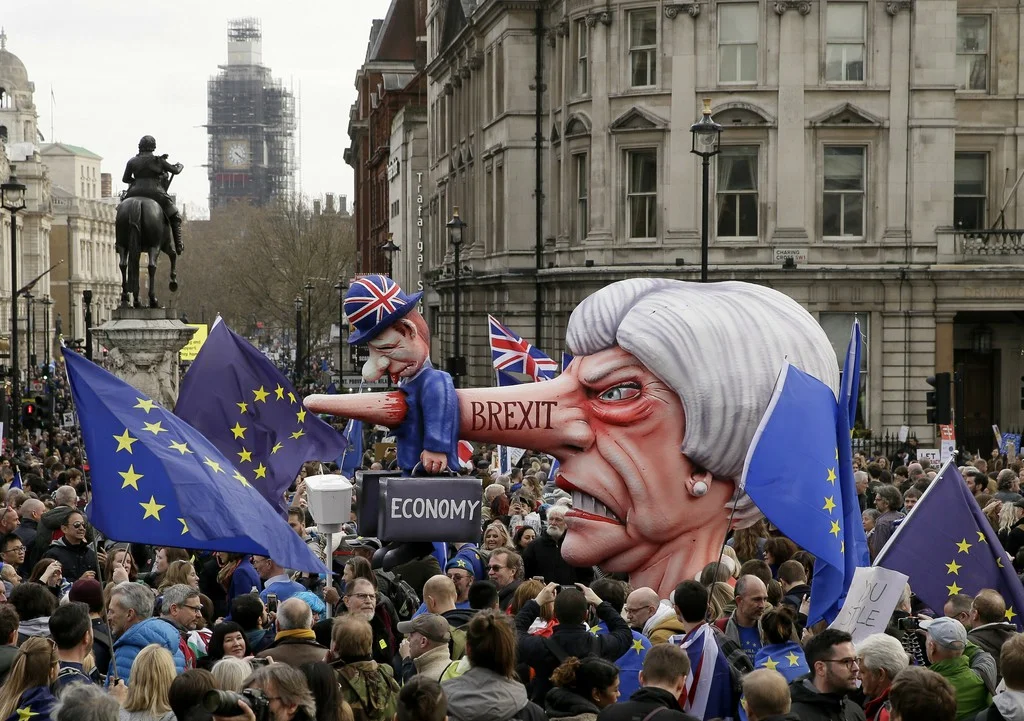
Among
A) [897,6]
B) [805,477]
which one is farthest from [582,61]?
[805,477]

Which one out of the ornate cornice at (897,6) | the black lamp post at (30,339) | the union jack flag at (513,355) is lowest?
the black lamp post at (30,339)

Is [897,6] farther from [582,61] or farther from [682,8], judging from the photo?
[582,61]

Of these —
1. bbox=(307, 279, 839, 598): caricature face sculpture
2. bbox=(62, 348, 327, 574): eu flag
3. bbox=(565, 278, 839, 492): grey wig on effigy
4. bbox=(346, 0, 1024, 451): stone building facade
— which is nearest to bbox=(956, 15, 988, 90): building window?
bbox=(346, 0, 1024, 451): stone building facade

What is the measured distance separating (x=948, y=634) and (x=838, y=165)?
27056mm

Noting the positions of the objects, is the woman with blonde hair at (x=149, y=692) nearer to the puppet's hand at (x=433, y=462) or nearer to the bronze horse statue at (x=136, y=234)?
the puppet's hand at (x=433, y=462)

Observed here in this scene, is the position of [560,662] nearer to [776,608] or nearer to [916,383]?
[776,608]

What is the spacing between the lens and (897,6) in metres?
33.8

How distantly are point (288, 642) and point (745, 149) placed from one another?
27500mm

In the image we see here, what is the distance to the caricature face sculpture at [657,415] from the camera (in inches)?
492

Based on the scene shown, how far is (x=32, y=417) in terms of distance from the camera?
33719mm

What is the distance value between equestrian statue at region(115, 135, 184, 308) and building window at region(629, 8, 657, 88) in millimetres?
15214

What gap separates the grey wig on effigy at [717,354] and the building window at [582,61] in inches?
954

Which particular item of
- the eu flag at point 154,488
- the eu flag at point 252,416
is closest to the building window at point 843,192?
the eu flag at point 252,416

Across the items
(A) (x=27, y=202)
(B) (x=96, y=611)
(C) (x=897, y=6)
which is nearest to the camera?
(B) (x=96, y=611)
